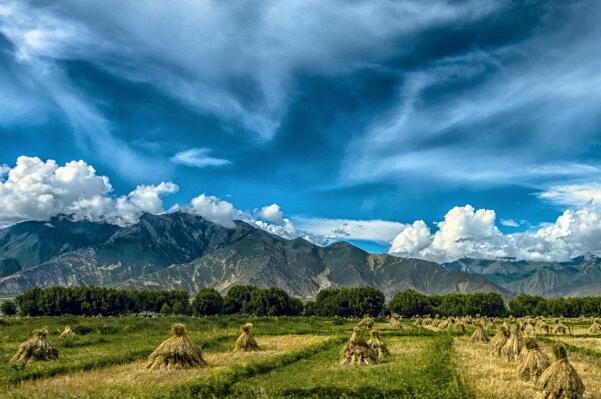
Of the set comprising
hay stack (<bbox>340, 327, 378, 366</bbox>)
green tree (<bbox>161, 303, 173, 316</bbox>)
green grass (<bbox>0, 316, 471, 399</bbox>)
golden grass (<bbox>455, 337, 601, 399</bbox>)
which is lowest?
golden grass (<bbox>455, 337, 601, 399</bbox>)

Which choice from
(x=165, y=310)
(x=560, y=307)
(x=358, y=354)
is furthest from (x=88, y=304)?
(x=560, y=307)

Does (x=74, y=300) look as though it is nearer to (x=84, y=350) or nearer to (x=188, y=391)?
(x=84, y=350)

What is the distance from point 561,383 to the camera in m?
24.8

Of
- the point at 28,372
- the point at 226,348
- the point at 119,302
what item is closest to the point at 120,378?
the point at 28,372

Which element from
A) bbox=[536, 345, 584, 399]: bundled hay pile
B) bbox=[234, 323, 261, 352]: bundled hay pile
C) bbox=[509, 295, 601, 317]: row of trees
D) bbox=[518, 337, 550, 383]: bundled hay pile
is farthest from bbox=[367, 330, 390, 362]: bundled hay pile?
bbox=[509, 295, 601, 317]: row of trees

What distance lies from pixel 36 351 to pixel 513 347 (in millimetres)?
39513

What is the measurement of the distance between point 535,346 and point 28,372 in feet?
109

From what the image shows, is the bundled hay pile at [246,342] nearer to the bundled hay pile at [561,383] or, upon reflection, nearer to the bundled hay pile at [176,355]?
the bundled hay pile at [176,355]

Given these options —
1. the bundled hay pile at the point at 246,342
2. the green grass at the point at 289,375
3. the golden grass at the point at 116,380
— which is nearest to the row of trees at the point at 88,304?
the green grass at the point at 289,375

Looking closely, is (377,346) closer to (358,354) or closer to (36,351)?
(358,354)

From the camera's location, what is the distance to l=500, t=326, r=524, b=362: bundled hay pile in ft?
139

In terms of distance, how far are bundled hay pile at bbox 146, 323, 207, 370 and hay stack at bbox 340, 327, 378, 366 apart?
10843 millimetres

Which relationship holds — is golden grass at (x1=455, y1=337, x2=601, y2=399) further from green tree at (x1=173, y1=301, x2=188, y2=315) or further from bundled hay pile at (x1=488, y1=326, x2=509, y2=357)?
green tree at (x1=173, y1=301, x2=188, y2=315)

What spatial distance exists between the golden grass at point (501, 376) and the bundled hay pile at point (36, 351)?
107 feet
